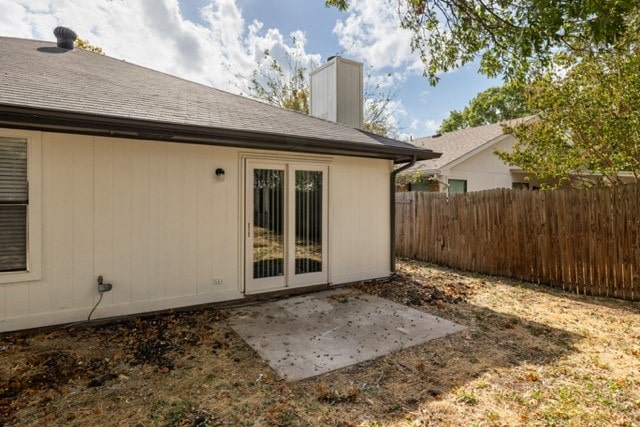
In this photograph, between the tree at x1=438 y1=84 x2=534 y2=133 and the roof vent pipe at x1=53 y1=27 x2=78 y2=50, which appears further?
the tree at x1=438 y1=84 x2=534 y2=133

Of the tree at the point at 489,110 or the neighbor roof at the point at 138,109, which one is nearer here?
the neighbor roof at the point at 138,109

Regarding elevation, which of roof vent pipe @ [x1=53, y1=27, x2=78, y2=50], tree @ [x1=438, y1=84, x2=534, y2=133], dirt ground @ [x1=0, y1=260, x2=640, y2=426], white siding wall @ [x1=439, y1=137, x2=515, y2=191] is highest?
tree @ [x1=438, y1=84, x2=534, y2=133]

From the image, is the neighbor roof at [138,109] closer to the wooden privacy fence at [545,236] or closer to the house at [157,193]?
the house at [157,193]

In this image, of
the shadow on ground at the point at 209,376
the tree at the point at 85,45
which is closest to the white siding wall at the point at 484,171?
the shadow on ground at the point at 209,376

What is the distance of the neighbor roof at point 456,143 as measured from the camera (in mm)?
12469

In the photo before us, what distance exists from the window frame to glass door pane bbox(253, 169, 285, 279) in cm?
274

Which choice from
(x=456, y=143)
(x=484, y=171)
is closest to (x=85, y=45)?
(x=456, y=143)

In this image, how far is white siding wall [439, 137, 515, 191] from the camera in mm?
12820

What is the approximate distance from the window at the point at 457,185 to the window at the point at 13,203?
39.1ft

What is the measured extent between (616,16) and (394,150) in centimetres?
342

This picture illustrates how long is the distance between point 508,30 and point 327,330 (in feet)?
16.2

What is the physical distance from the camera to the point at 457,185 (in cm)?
1287

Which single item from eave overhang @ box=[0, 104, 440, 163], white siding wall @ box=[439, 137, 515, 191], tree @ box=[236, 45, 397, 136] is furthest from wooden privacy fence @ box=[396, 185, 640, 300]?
tree @ box=[236, 45, 397, 136]

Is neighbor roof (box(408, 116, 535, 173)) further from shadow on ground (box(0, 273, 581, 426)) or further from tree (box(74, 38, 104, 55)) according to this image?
tree (box(74, 38, 104, 55))
